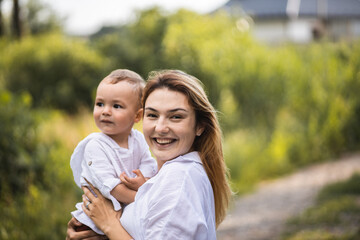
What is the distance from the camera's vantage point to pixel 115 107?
2.30 m

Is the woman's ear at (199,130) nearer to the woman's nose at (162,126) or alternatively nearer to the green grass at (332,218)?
the woman's nose at (162,126)

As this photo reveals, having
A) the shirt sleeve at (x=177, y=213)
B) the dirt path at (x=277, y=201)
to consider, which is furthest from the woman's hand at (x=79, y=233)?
the dirt path at (x=277, y=201)

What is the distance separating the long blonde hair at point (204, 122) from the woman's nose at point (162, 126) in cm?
16

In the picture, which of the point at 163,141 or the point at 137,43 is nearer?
the point at 163,141

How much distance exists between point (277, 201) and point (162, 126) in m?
7.21

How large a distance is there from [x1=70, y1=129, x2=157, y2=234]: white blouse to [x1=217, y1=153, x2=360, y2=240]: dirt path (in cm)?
477

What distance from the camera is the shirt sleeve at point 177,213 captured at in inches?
68.7

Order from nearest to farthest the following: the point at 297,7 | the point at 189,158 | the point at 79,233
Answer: the point at 189,158 < the point at 79,233 < the point at 297,7

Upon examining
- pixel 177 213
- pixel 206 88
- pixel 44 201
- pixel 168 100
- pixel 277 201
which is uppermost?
pixel 206 88

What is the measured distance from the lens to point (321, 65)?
1197 centimetres

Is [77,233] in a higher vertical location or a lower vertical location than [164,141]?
lower

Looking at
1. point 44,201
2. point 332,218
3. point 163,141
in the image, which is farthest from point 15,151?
point 332,218

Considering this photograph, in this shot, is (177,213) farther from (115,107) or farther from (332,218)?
(332,218)

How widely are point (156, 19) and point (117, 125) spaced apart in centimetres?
1633
